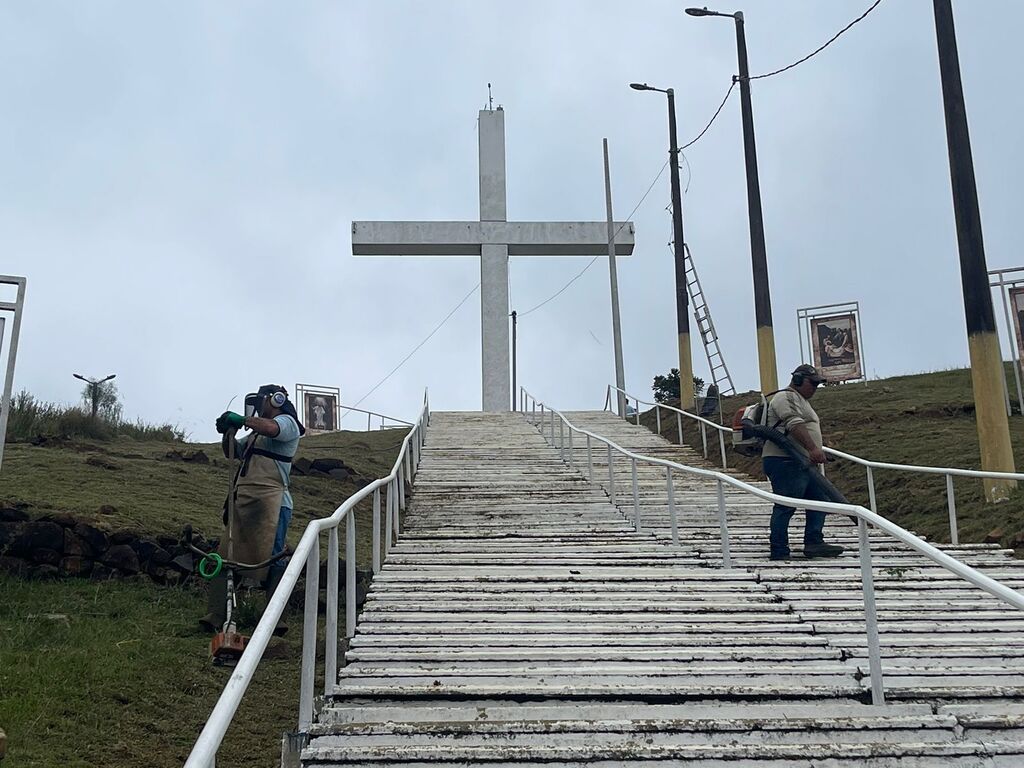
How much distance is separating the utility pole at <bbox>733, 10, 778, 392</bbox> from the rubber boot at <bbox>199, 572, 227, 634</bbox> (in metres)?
10.2

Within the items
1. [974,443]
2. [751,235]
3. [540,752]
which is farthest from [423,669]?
[751,235]

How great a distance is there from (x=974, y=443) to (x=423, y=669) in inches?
401

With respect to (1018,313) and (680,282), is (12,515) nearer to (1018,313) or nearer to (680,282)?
(1018,313)

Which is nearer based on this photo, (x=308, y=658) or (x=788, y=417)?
(x=308, y=658)

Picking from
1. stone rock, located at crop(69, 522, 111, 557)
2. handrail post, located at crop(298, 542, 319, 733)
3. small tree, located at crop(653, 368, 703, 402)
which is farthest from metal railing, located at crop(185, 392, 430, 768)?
small tree, located at crop(653, 368, 703, 402)

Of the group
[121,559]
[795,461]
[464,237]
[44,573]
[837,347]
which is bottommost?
[44,573]

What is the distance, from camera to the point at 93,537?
8969mm

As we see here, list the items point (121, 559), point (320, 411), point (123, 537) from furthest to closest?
point (320, 411), point (123, 537), point (121, 559)

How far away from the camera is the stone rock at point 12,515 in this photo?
9.04m

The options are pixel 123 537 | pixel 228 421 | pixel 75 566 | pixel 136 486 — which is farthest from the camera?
pixel 136 486

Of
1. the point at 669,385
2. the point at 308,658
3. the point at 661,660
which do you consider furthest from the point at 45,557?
the point at 669,385

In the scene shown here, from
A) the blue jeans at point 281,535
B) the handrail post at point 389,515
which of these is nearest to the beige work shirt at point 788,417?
the handrail post at point 389,515

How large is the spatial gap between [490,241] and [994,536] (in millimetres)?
16384

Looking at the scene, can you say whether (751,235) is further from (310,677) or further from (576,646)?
(310,677)
